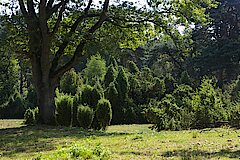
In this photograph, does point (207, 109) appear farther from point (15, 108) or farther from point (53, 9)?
point (15, 108)

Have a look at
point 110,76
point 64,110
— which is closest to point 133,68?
point 110,76

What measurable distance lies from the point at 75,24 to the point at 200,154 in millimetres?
10020

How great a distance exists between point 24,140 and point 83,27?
7.37 meters

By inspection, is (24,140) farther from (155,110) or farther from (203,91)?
(203,91)

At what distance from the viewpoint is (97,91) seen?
19.9m

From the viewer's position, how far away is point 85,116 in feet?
52.5

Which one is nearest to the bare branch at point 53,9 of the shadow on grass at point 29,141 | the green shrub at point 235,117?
the shadow on grass at point 29,141

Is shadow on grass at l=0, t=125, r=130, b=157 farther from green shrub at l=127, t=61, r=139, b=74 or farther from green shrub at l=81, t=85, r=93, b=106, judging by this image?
green shrub at l=127, t=61, r=139, b=74

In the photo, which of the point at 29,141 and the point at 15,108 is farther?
the point at 15,108

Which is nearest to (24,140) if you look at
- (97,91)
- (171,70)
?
(97,91)

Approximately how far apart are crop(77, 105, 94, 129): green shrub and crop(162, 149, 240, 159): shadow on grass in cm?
945

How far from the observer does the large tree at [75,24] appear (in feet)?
46.5

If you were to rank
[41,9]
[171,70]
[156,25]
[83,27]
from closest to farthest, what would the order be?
[41,9] → [156,25] → [83,27] → [171,70]

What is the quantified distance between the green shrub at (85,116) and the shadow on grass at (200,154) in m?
9.45
